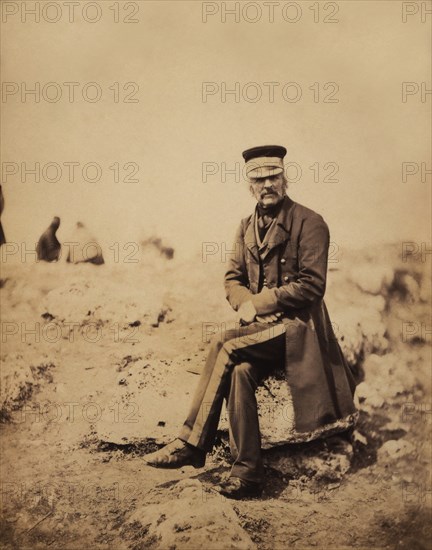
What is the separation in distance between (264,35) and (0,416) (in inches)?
110

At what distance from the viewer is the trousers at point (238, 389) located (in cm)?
334

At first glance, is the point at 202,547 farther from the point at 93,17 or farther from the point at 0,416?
the point at 93,17

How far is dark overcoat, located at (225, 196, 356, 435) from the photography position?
3381 mm

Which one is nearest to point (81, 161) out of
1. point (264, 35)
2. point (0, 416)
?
point (264, 35)

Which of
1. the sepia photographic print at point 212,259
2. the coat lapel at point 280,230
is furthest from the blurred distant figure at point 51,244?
the coat lapel at point 280,230

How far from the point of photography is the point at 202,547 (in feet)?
10.6

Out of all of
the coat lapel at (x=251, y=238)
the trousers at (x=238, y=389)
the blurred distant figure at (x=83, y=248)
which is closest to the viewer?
the trousers at (x=238, y=389)

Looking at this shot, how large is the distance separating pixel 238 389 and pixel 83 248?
4.16 feet

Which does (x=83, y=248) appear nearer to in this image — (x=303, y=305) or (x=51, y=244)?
(x=51, y=244)

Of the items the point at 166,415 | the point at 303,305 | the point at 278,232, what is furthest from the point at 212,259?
the point at 166,415

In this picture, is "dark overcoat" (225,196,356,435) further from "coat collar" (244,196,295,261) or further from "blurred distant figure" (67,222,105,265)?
"blurred distant figure" (67,222,105,265)

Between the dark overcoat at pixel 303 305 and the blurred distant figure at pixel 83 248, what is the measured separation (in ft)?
2.83

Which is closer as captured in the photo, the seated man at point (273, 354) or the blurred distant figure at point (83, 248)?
the seated man at point (273, 354)

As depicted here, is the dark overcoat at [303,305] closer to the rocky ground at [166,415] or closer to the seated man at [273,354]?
the seated man at [273,354]
